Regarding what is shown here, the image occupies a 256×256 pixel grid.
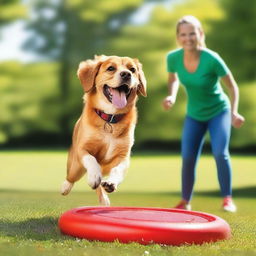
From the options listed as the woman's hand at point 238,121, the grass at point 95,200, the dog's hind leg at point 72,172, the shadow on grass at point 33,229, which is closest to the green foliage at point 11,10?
the grass at point 95,200

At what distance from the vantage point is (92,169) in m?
3.93

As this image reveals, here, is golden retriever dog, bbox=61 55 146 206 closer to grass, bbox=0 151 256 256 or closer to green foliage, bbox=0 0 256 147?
grass, bbox=0 151 256 256

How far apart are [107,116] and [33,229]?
0.98 metres

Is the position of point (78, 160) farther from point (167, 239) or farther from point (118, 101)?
point (167, 239)

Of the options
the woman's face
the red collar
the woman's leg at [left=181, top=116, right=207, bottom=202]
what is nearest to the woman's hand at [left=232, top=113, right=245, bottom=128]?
the woman's leg at [left=181, top=116, right=207, bottom=202]

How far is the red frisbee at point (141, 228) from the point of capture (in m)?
3.80

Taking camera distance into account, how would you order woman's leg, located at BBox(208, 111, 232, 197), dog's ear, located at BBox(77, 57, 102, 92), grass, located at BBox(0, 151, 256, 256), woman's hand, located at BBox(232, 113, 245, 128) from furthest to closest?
woman's leg, located at BBox(208, 111, 232, 197) < woman's hand, located at BBox(232, 113, 245, 128) < dog's ear, located at BBox(77, 57, 102, 92) < grass, located at BBox(0, 151, 256, 256)

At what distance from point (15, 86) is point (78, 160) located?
16.4 m

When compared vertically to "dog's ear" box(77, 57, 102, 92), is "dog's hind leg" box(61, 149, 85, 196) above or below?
below

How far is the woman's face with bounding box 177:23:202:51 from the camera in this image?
5.30 metres

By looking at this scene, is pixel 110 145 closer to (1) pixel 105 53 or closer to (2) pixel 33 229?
(2) pixel 33 229

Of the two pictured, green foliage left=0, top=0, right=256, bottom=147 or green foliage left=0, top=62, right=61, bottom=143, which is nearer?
green foliage left=0, top=0, right=256, bottom=147

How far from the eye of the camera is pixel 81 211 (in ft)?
14.3

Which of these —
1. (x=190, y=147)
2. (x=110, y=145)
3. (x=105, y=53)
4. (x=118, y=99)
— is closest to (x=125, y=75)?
(x=118, y=99)
